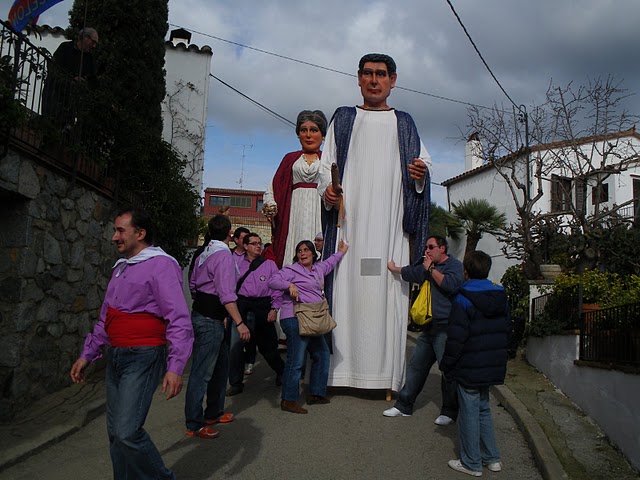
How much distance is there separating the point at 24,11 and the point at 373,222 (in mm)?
4159

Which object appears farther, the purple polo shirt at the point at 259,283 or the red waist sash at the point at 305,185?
the red waist sash at the point at 305,185

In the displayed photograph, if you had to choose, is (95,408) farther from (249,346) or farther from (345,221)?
(345,221)

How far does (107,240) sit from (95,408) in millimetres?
2365

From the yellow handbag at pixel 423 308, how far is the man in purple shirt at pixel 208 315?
1520mm

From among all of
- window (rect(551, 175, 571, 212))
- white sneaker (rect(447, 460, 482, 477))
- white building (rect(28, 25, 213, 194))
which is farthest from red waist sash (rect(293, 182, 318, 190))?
white building (rect(28, 25, 213, 194))

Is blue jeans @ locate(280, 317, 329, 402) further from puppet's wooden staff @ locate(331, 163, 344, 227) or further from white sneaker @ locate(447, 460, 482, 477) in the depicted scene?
white sneaker @ locate(447, 460, 482, 477)

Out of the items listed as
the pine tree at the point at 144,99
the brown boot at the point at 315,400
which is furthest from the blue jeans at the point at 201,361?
the pine tree at the point at 144,99

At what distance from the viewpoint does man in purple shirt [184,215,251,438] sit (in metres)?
4.89

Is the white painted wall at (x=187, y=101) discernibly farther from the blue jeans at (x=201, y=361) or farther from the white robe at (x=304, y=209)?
the blue jeans at (x=201, y=361)

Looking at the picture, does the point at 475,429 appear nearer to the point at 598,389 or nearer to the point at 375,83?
the point at 598,389

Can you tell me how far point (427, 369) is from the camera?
5.58 metres

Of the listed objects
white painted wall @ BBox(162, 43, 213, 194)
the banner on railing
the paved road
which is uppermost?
white painted wall @ BBox(162, 43, 213, 194)

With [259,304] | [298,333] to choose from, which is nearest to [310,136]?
[259,304]

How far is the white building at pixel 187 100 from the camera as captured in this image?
53.8ft
